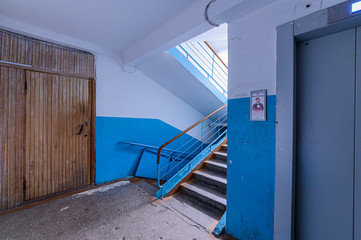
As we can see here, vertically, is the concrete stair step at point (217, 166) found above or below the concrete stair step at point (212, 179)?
above

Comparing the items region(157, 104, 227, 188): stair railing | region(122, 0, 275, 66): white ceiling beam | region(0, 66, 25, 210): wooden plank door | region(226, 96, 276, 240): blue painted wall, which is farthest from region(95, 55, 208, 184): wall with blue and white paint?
region(226, 96, 276, 240): blue painted wall

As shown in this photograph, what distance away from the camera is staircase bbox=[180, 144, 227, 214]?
2.54 metres

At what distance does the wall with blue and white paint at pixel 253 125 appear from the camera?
5.36ft

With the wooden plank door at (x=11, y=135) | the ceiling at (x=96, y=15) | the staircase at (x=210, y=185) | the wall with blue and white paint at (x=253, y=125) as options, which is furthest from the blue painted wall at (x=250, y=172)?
the wooden plank door at (x=11, y=135)

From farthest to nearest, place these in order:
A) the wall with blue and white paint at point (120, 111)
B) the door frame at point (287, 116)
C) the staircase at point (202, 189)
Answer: the wall with blue and white paint at point (120, 111)
the staircase at point (202, 189)
the door frame at point (287, 116)

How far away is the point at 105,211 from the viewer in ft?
8.15

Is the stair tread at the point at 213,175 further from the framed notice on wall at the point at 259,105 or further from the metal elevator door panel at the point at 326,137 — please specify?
the framed notice on wall at the point at 259,105

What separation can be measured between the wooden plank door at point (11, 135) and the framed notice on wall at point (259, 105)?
352cm

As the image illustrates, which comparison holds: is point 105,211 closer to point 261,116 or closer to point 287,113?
point 261,116

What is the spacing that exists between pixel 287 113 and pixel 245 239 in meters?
1.49

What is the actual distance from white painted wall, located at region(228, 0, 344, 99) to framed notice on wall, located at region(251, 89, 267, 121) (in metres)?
0.07

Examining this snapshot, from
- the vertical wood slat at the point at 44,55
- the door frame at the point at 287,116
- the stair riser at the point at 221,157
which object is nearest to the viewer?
the door frame at the point at 287,116

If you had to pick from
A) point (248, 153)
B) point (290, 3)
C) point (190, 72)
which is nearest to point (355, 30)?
point (290, 3)

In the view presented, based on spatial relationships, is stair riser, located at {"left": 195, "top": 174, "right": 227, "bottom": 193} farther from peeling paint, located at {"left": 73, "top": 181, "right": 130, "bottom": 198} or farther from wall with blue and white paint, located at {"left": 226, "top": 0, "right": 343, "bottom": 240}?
peeling paint, located at {"left": 73, "top": 181, "right": 130, "bottom": 198}
